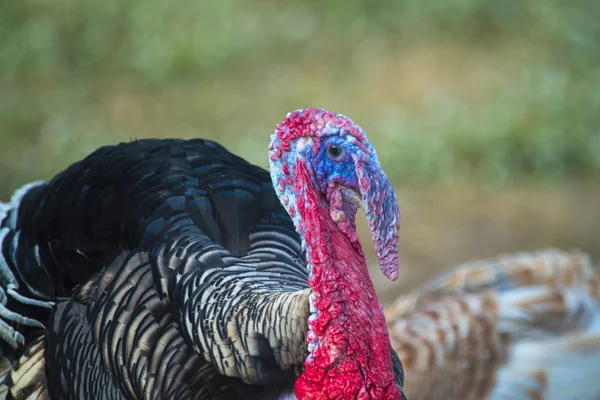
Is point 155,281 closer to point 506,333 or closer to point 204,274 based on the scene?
point 204,274

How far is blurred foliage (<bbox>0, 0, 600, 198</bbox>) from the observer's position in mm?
6223

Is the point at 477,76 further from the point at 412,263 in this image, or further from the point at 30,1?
the point at 30,1

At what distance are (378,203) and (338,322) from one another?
1.08 feet

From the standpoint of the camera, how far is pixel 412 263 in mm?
Answer: 5266

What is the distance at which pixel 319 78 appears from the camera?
7.03m

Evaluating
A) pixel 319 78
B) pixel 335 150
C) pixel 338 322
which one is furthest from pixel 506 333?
pixel 319 78

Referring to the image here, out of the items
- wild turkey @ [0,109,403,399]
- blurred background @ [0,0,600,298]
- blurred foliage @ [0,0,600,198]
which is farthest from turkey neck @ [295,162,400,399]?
blurred foliage @ [0,0,600,198]

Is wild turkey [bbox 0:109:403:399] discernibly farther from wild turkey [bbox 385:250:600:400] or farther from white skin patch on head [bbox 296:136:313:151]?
wild turkey [bbox 385:250:600:400]

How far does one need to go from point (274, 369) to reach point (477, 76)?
16.2 ft

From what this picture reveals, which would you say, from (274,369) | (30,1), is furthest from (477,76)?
(274,369)

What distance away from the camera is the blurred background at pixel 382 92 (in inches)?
229

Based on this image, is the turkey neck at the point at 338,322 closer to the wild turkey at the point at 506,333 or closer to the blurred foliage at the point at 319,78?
the wild turkey at the point at 506,333

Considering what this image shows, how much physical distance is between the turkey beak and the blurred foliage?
3.69 metres

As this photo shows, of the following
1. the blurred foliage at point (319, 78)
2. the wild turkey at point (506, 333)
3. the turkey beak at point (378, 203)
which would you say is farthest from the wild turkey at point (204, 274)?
the blurred foliage at point (319, 78)
